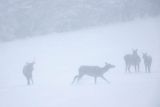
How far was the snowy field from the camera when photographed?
279 cm

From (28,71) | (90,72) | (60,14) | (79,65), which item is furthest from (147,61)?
(60,14)

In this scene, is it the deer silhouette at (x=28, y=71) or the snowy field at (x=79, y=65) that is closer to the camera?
the snowy field at (x=79, y=65)

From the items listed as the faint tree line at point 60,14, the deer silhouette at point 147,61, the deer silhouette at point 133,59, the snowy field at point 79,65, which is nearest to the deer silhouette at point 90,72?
the snowy field at point 79,65

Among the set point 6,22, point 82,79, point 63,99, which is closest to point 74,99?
point 63,99

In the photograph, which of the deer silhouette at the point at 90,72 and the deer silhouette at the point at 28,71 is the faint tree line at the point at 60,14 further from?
the deer silhouette at the point at 90,72

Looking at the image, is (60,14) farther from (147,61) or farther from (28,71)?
(147,61)

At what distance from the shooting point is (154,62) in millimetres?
3311

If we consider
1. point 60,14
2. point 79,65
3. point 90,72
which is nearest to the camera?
point 90,72

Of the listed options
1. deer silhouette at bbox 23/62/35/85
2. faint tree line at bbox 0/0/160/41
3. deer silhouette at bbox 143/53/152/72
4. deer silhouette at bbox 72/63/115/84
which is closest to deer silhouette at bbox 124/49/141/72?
deer silhouette at bbox 143/53/152/72

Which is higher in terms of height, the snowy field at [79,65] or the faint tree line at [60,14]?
the faint tree line at [60,14]

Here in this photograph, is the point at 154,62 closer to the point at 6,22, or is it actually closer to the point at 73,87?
the point at 73,87

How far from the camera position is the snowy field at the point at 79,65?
9.14 ft

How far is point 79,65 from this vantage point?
135 inches

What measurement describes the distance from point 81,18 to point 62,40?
18.2 inches
